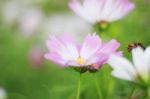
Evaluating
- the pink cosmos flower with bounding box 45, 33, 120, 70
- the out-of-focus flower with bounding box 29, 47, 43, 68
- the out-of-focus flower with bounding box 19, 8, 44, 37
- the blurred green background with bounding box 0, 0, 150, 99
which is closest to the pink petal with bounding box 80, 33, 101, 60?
the pink cosmos flower with bounding box 45, 33, 120, 70

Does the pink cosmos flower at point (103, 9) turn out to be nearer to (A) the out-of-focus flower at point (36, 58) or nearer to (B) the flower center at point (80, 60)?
(B) the flower center at point (80, 60)

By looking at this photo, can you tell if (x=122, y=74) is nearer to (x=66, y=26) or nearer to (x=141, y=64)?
(x=141, y=64)

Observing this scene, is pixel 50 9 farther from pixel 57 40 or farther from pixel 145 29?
pixel 57 40

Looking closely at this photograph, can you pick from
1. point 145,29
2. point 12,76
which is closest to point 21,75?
point 12,76

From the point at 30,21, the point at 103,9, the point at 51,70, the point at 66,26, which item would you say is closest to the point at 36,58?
the point at 51,70

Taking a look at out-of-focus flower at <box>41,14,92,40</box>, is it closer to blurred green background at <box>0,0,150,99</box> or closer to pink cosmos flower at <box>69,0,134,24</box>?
blurred green background at <box>0,0,150,99</box>
